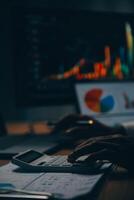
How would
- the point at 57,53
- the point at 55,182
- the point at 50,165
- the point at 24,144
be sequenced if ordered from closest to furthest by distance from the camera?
1. the point at 55,182
2. the point at 50,165
3. the point at 24,144
4. the point at 57,53

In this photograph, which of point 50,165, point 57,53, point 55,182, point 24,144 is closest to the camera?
point 55,182

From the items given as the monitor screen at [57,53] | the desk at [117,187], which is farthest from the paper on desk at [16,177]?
the monitor screen at [57,53]

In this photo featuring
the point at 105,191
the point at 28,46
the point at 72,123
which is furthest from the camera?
the point at 28,46

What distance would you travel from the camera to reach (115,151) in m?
0.81

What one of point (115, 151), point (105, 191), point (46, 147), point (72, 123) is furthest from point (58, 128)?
point (105, 191)

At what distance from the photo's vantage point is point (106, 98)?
1869 mm

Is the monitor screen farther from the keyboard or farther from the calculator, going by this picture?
the calculator

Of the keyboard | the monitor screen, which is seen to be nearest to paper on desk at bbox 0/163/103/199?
the keyboard

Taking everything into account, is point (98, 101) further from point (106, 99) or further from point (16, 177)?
point (16, 177)

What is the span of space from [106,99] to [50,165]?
110 centimetres

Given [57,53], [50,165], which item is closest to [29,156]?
[50,165]

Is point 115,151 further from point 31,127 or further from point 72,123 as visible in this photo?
point 31,127

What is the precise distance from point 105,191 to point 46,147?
463 mm

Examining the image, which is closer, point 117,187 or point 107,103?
point 117,187
